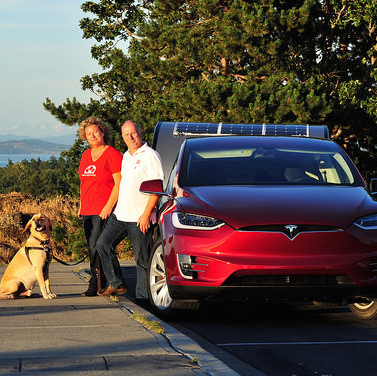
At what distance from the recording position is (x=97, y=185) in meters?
10.1

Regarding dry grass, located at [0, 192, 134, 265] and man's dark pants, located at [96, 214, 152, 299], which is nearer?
man's dark pants, located at [96, 214, 152, 299]

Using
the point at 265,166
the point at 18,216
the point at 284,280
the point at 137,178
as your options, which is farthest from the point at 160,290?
the point at 18,216

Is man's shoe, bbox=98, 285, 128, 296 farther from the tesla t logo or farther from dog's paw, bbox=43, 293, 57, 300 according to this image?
the tesla t logo

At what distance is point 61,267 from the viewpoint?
48.2 ft

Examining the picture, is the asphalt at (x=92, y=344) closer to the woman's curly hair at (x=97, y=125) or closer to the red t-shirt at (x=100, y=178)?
the red t-shirt at (x=100, y=178)

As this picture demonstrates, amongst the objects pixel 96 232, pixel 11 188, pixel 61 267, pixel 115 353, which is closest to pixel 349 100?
pixel 61 267

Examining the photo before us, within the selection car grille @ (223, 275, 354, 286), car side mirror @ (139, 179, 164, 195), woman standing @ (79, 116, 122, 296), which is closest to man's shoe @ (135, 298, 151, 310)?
woman standing @ (79, 116, 122, 296)

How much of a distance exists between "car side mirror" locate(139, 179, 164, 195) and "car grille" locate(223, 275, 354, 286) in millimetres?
1695

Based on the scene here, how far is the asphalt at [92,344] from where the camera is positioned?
18.1 ft

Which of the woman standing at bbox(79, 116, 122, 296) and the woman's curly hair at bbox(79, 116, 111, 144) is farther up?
the woman's curly hair at bbox(79, 116, 111, 144)

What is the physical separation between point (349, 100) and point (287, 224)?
21756 millimetres

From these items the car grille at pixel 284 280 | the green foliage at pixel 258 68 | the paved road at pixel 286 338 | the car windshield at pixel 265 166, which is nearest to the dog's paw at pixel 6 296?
the paved road at pixel 286 338

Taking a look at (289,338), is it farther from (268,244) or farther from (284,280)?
(268,244)

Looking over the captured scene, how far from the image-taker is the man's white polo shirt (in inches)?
372
